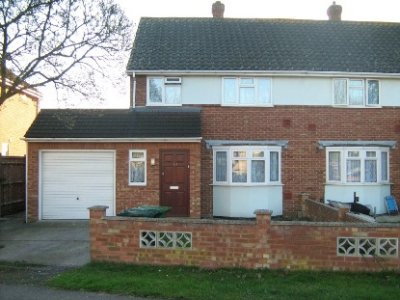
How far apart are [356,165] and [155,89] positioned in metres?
7.59

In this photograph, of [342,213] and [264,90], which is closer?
[342,213]

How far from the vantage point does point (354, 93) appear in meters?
17.1

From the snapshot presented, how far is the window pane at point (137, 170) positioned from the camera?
15.6 m

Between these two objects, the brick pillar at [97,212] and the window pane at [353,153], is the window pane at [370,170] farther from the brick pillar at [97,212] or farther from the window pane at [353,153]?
the brick pillar at [97,212]

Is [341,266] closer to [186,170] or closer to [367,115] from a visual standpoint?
[186,170]

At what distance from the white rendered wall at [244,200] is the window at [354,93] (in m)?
4.12

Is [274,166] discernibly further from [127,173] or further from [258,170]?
[127,173]

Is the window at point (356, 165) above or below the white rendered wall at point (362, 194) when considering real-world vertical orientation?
above

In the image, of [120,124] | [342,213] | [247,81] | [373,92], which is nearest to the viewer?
[342,213]

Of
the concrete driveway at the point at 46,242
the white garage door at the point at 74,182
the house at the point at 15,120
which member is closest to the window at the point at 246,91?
the white garage door at the point at 74,182

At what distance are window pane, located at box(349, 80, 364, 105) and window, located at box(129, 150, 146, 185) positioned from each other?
7721mm

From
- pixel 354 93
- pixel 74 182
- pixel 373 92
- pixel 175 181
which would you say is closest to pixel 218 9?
pixel 354 93

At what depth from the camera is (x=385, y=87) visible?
56.3 feet

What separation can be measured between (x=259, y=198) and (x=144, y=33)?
8.43 m
